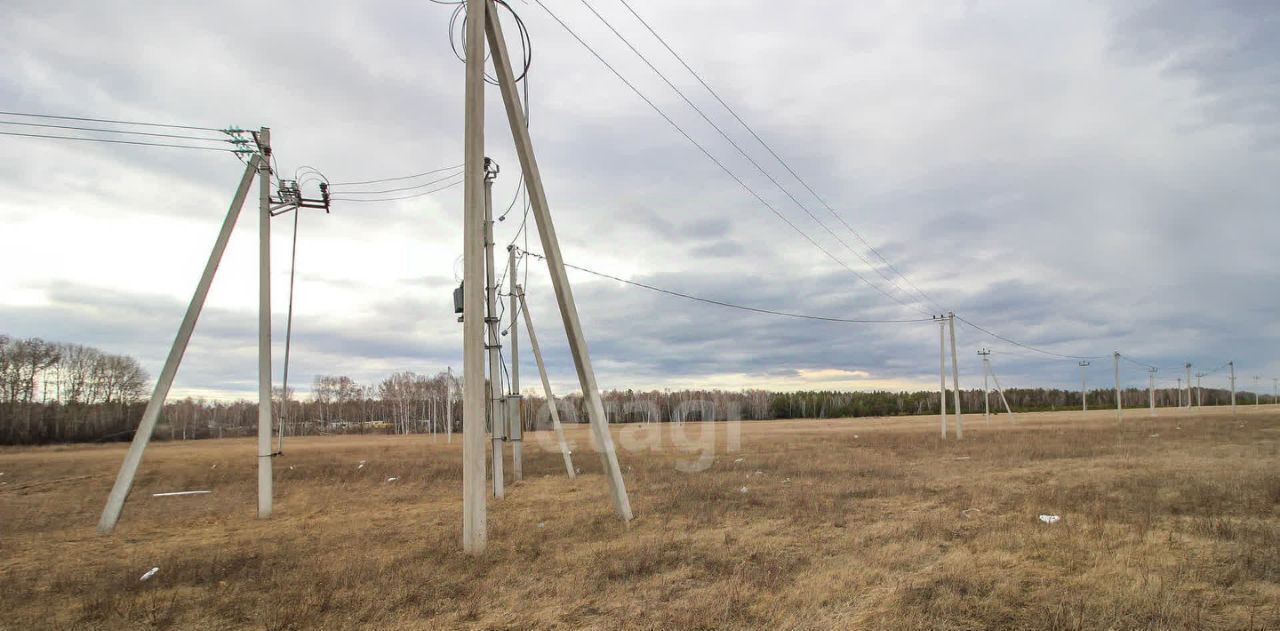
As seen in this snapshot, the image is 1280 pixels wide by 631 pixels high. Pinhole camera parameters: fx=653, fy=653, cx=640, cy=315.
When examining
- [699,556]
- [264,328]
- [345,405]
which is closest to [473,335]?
[699,556]

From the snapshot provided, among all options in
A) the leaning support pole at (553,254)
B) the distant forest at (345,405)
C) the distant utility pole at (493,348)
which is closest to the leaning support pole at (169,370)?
the distant utility pole at (493,348)

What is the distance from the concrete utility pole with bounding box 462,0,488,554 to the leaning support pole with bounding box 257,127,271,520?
286 inches

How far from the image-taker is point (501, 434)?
51.0 feet

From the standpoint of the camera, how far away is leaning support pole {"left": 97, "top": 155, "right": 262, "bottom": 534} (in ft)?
44.4

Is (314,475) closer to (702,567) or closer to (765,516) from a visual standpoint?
(765,516)

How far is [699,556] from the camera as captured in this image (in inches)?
374

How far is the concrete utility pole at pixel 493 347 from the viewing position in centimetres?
1541

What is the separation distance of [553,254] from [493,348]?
4962 mm

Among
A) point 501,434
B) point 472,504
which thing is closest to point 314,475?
point 501,434

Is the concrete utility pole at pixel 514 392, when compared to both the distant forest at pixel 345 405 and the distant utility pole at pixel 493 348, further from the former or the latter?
the distant forest at pixel 345 405

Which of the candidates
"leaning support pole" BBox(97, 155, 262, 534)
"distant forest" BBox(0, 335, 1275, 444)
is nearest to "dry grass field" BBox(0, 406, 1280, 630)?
"leaning support pole" BBox(97, 155, 262, 534)

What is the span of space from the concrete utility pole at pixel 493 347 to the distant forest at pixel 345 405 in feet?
122

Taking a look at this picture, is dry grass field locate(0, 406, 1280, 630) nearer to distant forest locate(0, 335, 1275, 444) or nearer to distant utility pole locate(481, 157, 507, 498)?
distant utility pole locate(481, 157, 507, 498)

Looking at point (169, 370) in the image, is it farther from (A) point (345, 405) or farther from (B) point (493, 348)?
(A) point (345, 405)
